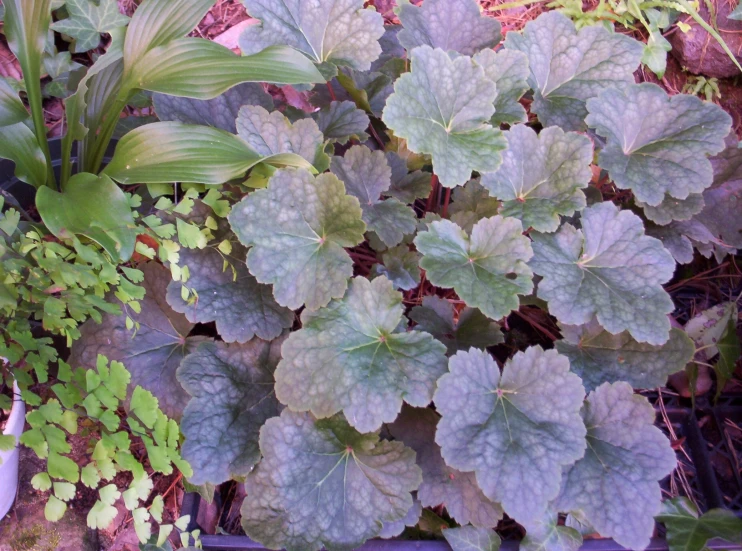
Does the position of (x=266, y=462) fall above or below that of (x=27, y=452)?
above

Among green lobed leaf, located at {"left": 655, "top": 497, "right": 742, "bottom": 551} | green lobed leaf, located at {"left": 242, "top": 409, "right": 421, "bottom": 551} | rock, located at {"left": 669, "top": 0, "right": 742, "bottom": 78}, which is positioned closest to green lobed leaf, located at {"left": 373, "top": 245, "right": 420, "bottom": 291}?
green lobed leaf, located at {"left": 242, "top": 409, "right": 421, "bottom": 551}

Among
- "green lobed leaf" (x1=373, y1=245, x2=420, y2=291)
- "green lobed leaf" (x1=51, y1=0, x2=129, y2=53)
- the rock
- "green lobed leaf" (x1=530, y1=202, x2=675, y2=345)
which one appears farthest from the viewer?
the rock

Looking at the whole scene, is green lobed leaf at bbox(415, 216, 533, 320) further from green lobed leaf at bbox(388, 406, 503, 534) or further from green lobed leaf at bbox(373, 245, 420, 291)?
green lobed leaf at bbox(388, 406, 503, 534)

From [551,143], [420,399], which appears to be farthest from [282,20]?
[420,399]

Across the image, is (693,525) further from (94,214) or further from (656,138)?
(94,214)

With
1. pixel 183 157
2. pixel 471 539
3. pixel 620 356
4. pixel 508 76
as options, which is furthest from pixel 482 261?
pixel 183 157

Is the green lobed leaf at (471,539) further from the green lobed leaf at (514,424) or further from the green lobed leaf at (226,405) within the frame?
the green lobed leaf at (226,405)

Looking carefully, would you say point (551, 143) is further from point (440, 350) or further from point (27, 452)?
point (27, 452)

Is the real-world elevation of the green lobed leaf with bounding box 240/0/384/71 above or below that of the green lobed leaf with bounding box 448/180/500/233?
above
